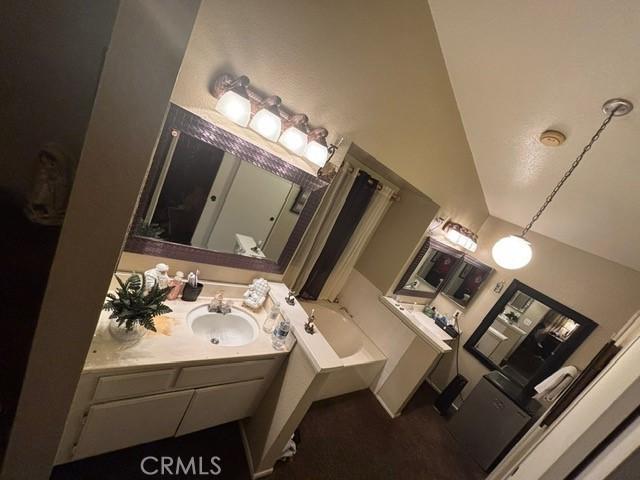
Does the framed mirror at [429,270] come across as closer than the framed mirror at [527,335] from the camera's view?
No

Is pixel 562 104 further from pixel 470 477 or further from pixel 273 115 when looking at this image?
pixel 470 477

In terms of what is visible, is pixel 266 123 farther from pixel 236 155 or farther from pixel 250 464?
pixel 250 464

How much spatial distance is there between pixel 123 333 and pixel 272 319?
31.5 inches

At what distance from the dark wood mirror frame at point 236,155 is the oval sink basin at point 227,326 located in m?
0.32

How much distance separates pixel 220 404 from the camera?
1.46 meters

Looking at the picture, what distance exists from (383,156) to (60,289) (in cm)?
177

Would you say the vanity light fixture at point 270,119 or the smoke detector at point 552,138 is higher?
the smoke detector at point 552,138

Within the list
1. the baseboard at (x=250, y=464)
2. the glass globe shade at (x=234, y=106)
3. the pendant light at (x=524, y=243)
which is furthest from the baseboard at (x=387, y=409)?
the glass globe shade at (x=234, y=106)

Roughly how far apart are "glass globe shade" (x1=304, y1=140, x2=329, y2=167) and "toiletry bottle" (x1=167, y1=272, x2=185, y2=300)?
1058mm

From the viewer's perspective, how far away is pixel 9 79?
724 millimetres

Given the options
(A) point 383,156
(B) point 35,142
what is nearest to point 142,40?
(B) point 35,142

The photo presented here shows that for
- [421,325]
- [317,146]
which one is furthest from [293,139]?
[421,325]

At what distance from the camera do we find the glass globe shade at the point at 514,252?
4.60 ft
